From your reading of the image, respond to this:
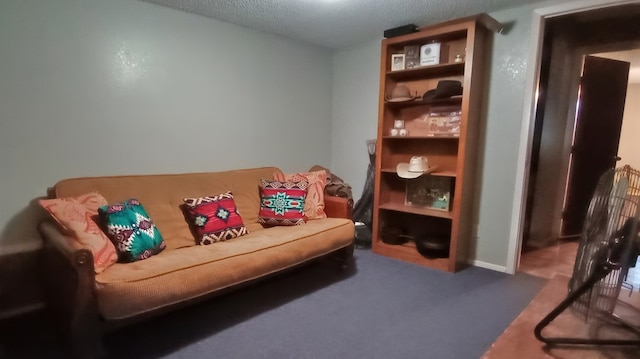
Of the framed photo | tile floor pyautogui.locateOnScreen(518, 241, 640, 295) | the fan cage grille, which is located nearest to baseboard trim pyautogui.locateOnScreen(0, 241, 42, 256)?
the fan cage grille

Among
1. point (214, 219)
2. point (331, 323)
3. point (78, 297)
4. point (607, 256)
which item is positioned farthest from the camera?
point (214, 219)

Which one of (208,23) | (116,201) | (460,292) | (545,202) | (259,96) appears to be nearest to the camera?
(116,201)

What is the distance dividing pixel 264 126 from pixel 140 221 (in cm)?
163

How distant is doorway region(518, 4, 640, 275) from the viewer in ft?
10.7

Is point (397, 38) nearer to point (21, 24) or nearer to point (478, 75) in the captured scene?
point (478, 75)

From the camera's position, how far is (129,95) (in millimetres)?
2434

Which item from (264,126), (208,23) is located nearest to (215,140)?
(264,126)

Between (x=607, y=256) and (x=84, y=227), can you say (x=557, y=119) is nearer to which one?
(x=607, y=256)

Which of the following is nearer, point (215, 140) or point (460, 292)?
point (460, 292)

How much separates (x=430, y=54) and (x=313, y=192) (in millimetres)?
1547

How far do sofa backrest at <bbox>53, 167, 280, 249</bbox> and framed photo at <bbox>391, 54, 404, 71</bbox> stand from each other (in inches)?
66.7

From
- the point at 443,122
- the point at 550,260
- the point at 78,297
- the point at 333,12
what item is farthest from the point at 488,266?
the point at 78,297

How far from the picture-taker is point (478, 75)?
108 inches

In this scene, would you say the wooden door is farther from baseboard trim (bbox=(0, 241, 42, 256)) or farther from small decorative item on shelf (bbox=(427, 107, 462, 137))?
baseboard trim (bbox=(0, 241, 42, 256))
